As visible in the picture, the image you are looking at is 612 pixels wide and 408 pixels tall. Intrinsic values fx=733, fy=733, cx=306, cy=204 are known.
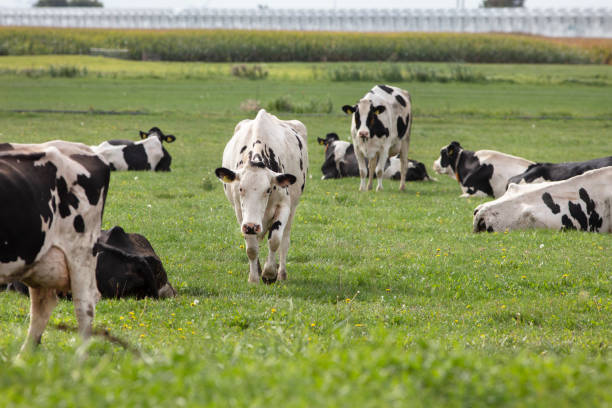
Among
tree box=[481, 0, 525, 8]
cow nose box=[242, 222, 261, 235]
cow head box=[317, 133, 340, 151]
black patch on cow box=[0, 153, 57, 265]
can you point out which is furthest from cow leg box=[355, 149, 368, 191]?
tree box=[481, 0, 525, 8]

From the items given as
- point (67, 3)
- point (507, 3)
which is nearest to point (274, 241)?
point (507, 3)

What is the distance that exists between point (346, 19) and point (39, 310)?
116 m

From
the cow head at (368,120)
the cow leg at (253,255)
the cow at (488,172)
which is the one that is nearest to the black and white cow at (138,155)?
the cow head at (368,120)

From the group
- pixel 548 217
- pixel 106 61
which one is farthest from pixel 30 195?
pixel 106 61

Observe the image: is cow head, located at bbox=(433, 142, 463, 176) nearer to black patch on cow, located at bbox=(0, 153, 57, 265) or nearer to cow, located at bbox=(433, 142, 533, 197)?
cow, located at bbox=(433, 142, 533, 197)

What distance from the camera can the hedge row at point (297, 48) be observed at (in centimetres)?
7925

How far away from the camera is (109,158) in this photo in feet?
64.4

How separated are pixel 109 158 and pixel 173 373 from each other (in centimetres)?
1659

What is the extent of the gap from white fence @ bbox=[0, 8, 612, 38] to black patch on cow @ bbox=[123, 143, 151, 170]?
328ft

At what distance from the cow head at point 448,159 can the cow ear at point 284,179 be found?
10.6 meters

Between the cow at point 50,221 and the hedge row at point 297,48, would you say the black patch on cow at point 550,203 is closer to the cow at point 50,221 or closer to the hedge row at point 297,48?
the cow at point 50,221

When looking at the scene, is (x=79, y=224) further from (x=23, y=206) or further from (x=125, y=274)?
(x=125, y=274)

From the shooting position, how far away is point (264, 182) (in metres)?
9.09

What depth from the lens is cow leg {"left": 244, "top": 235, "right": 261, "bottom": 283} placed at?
368 inches
